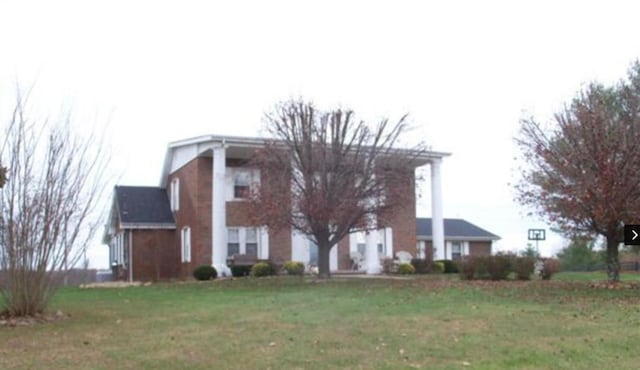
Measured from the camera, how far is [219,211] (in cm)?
3002

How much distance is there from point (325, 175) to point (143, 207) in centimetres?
1362

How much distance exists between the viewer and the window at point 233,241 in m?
32.5

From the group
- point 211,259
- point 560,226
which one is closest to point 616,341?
point 560,226

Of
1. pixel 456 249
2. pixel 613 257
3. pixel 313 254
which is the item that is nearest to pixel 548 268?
pixel 613 257

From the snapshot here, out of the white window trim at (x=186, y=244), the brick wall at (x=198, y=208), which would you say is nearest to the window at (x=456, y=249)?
the white window trim at (x=186, y=244)

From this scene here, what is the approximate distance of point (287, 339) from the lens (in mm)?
10156

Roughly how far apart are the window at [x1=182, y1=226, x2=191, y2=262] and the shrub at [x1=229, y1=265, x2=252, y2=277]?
11.1ft

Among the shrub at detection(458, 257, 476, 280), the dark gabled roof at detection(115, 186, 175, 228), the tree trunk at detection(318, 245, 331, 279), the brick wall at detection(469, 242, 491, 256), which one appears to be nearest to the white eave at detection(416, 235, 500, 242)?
the brick wall at detection(469, 242, 491, 256)

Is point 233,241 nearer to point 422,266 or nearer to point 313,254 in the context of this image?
point 313,254

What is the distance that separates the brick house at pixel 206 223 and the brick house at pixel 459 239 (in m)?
7.10

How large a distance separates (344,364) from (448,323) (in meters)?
3.46

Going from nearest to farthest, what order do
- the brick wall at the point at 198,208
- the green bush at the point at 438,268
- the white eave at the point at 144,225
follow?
the brick wall at the point at 198,208, the green bush at the point at 438,268, the white eave at the point at 144,225

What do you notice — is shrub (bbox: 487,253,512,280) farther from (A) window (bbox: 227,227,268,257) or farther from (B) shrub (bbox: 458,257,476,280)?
(A) window (bbox: 227,227,268,257)

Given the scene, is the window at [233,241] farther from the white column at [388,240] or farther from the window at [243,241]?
the white column at [388,240]
